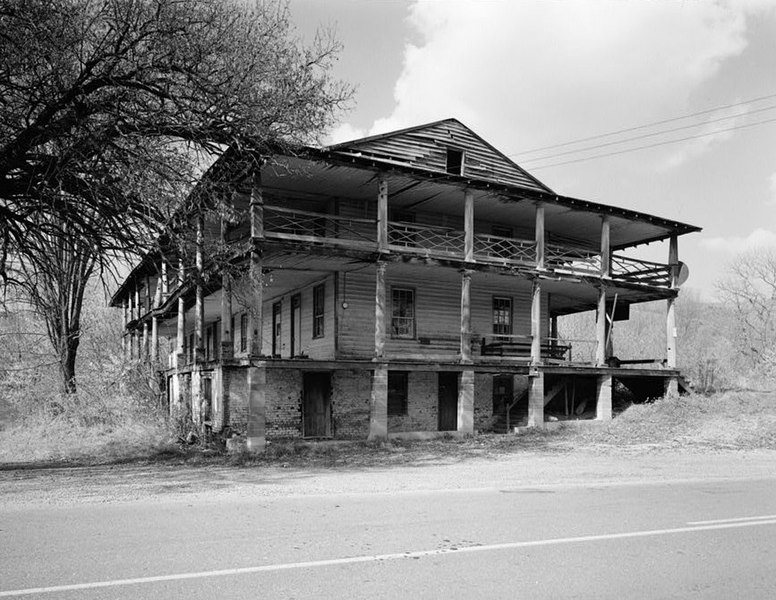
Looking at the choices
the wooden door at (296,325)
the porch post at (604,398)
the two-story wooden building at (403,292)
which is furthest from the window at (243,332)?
the porch post at (604,398)

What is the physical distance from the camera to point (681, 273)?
90.4 feet

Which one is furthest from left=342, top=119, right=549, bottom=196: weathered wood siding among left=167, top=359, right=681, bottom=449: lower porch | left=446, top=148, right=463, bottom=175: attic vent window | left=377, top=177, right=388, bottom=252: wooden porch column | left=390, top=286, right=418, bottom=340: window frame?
left=167, top=359, right=681, bottom=449: lower porch

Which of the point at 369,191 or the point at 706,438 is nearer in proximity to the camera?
the point at 706,438

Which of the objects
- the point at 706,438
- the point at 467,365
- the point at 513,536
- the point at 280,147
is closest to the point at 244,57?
the point at 280,147

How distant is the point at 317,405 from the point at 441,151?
10136 mm

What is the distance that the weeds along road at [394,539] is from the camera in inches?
224

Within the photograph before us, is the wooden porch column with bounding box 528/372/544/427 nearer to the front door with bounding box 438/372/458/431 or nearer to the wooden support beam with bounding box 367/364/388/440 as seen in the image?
the front door with bounding box 438/372/458/431

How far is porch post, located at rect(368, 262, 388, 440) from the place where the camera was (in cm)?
1971

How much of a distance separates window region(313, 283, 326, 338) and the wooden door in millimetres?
1246

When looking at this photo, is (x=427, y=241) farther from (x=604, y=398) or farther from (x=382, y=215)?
(x=604, y=398)

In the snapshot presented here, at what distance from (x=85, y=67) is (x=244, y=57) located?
2.83 meters

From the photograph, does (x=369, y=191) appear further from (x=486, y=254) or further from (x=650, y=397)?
(x=650, y=397)

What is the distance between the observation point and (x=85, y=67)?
11.8 metres

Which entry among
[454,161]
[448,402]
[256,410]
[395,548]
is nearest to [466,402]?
[448,402]
